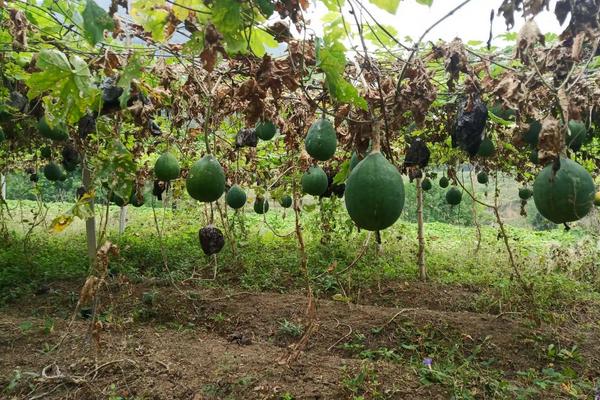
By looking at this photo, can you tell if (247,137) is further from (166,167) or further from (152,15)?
(152,15)

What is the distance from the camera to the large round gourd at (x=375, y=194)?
69.8 inches

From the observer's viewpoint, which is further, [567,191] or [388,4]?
[567,191]

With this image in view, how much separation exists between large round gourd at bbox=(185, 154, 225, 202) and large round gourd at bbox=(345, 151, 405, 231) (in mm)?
1110

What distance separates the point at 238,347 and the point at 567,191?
3.28 meters

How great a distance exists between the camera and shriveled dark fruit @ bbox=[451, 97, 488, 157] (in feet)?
7.52

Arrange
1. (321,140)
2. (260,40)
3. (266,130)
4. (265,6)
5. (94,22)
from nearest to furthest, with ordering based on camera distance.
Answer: (265,6) → (94,22) → (260,40) → (321,140) → (266,130)

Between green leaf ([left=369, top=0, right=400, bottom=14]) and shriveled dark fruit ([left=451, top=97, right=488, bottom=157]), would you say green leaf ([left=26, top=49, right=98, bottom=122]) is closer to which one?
green leaf ([left=369, top=0, right=400, bottom=14])

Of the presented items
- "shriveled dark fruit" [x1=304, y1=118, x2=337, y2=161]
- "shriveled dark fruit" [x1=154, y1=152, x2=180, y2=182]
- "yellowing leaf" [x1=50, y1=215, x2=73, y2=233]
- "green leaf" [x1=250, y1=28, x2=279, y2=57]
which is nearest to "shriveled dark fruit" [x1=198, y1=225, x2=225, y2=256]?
"shriveled dark fruit" [x1=154, y1=152, x2=180, y2=182]

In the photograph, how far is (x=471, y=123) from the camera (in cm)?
230

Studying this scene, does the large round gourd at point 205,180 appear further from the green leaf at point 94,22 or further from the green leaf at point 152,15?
the green leaf at point 94,22

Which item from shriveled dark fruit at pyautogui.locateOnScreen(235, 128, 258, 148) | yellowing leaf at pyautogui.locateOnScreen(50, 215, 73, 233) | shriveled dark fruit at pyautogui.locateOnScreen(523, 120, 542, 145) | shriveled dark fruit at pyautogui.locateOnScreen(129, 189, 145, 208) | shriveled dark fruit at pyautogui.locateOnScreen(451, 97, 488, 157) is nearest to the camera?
shriveled dark fruit at pyautogui.locateOnScreen(451, 97, 488, 157)

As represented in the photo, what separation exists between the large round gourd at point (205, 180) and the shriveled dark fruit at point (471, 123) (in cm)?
136

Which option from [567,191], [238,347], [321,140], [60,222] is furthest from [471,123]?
[238,347]

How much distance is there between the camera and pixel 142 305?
5.36 m
